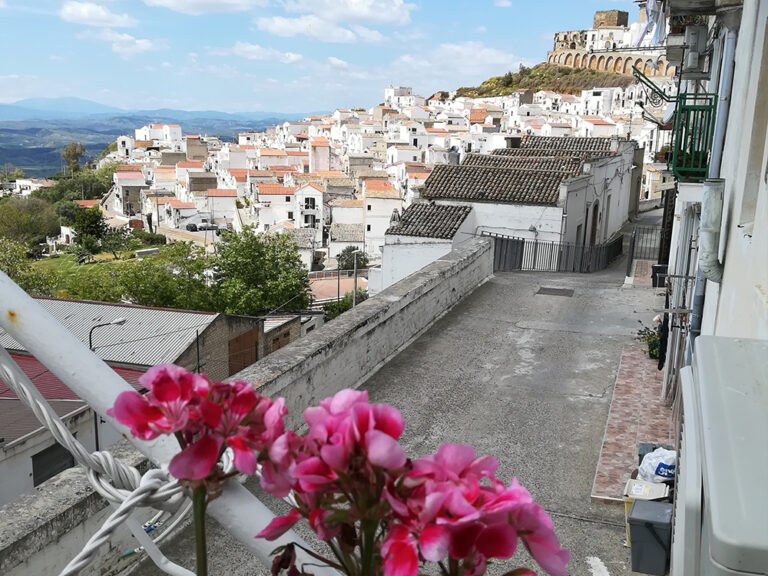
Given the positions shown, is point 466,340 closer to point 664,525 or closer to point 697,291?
point 697,291

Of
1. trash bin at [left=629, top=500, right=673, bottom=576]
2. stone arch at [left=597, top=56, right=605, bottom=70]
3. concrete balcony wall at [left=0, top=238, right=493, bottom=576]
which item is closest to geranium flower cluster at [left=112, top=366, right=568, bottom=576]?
concrete balcony wall at [left=0, top=238, right=493, bottom=576]

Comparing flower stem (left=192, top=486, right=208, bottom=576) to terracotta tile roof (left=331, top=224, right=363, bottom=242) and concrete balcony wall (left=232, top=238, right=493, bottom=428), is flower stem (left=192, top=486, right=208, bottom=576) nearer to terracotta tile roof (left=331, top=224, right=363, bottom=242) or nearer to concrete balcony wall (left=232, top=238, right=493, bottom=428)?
concrete balcony wall (left=232, top=238, right=493, bottom=428)

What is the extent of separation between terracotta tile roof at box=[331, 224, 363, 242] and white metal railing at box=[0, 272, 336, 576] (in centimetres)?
5620

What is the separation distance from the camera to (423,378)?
7.44 metres

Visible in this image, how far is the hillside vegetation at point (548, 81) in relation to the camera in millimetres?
110000

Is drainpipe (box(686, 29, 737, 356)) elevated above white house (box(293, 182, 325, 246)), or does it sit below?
above

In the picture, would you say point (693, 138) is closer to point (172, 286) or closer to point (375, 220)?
point (172, 286)

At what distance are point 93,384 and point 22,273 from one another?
144 ft

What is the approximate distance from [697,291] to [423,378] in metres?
2.85

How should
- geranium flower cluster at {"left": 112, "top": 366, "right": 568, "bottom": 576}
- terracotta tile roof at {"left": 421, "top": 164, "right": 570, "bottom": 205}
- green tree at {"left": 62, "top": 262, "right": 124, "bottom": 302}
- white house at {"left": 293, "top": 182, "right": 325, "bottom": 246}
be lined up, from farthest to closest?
1. white house at {"left": 293, "top": 182, "right": 325, "bottom": 246}
2. green tree at {"left": 62, "top": 262, "right": 124, "bottom": 302}
3. terracotta tile roof at {"left": 421, "top": 164, "right": 570, "bottom": 205}
4. geranium flower cluster at {"left": 112, "top": 366, "right": 568, "bottom": 576}

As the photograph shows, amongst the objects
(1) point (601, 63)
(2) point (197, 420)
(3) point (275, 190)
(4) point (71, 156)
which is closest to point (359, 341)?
(2) point (197, 420)

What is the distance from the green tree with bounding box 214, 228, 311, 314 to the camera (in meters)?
35.2

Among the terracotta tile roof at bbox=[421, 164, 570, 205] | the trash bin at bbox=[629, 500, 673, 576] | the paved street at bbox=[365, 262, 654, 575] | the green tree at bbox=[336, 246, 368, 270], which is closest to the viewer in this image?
the trash bin at bbox=[629, 500, 673, 576]

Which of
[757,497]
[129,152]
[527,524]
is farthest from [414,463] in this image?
[129,152]
